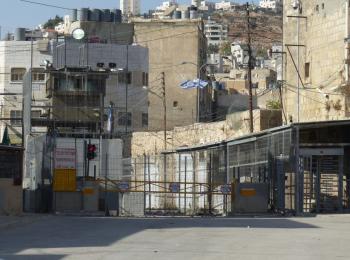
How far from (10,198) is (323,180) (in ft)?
47.2

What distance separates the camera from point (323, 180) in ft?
122

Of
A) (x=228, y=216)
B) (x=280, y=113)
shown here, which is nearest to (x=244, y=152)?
(x=228, y=216)

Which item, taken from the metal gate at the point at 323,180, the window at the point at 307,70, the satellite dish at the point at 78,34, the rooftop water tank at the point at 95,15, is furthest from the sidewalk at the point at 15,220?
the rooftop water tank at the point at 95,15

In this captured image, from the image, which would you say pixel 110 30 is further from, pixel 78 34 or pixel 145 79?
pixel 78 34

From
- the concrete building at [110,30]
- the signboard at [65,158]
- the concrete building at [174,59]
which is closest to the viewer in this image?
the signboard at [65,158]

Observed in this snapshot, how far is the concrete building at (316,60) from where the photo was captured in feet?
159

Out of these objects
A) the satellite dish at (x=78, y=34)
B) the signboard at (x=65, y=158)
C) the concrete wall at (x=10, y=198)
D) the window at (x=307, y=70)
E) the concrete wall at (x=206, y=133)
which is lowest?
the concrete wall at (x=10, y=198)

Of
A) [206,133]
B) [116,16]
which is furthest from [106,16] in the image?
[206,133]

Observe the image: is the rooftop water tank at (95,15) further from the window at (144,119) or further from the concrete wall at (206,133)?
the concrete wall at (206,133)

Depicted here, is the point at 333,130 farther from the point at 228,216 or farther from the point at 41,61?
the point at 41,61

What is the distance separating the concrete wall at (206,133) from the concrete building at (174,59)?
20661mm

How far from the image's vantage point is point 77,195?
1335 inches

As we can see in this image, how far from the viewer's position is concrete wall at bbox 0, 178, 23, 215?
3030 cm

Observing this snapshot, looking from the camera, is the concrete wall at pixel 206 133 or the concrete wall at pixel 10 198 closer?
the concrete wall at pixel 10 198
